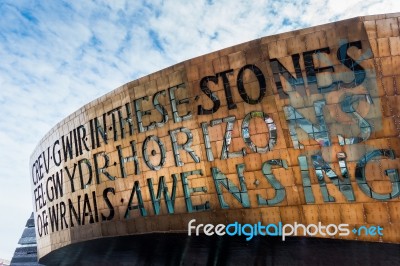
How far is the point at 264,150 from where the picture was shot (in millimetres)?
14820

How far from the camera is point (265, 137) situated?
48.5 feet

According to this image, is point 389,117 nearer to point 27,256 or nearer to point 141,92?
point 141,92

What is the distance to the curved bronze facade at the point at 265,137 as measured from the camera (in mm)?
13367

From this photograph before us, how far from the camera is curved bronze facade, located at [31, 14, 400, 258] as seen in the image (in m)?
13.4

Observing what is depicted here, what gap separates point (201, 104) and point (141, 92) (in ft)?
10.7

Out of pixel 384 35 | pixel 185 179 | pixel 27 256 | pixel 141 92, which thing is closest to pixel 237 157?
pixel 185 179

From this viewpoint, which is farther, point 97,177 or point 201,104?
point 97,177

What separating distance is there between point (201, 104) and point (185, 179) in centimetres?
338

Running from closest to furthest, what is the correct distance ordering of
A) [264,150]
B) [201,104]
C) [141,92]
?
[264,150], [201,104], [141,92]

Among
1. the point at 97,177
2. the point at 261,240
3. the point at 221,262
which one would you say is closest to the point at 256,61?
the point at 261,240

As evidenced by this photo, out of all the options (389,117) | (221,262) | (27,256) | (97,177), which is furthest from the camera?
(27,256)

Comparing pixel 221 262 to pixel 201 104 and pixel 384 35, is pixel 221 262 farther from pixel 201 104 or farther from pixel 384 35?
pixel 384 35

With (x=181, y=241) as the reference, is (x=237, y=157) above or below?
above

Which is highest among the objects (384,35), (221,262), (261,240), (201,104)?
(384,35)
